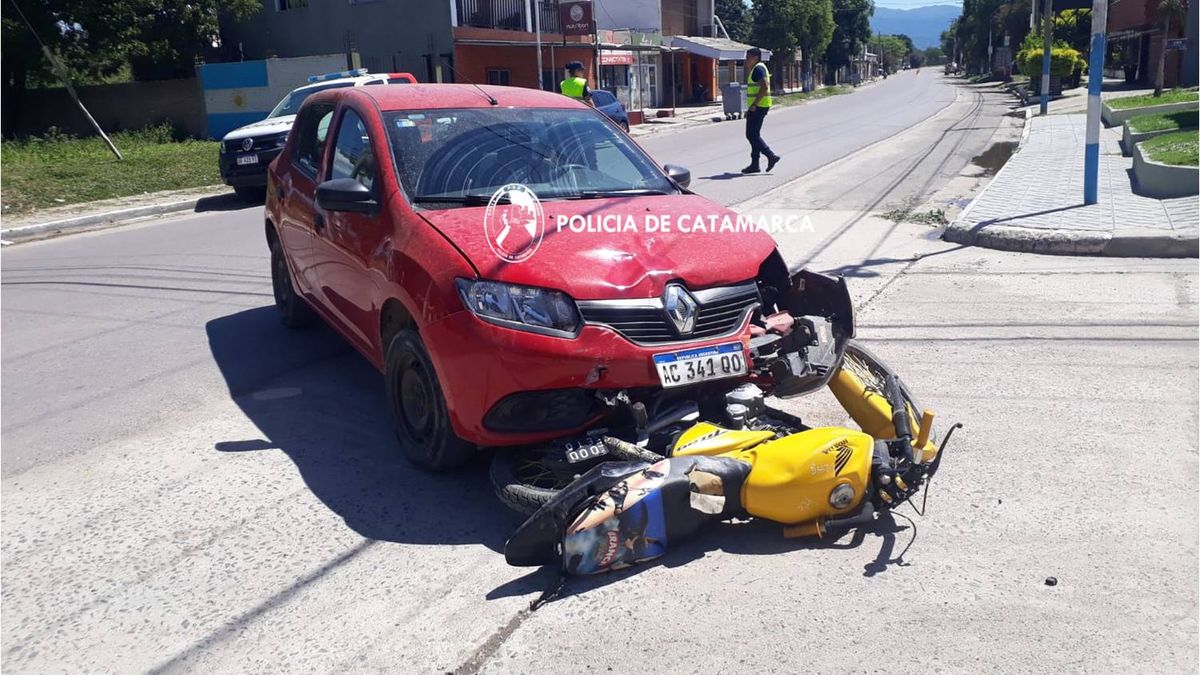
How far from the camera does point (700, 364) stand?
13.1ft

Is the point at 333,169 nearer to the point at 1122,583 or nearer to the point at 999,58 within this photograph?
the point at 1122,583

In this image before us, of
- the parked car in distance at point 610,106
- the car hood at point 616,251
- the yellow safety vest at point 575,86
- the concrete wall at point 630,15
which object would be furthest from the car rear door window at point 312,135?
the concrete wall at point 630,15

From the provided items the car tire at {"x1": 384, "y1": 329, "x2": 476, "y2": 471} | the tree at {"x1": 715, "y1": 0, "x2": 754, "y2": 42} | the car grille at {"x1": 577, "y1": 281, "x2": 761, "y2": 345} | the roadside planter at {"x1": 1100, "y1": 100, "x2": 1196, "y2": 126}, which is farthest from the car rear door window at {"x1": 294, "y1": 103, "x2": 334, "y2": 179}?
the tree at {"x1": 715, "y1": 0, "x2": 754, "y2": 42}

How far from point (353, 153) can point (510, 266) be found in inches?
69.8

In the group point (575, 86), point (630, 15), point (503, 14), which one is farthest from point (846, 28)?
point (575, 86)

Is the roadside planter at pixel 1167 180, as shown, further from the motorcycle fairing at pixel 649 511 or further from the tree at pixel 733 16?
the tree at pixel 733 16

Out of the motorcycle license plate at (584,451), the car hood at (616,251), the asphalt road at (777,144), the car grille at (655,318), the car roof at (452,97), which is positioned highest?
the car roof at (452,97)

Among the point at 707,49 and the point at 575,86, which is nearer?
the point at 575,86

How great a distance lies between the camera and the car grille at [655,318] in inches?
155

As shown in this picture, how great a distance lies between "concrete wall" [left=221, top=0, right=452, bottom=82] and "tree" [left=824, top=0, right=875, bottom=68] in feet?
233

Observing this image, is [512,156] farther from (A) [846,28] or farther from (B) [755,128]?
(A) [846,28]

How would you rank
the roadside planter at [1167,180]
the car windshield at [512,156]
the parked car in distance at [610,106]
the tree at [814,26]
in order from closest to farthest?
the car windshield at [512,156]
the roadside planter at [1167,180]
the parked car in distance at [610,106]
the tree at [814,26]

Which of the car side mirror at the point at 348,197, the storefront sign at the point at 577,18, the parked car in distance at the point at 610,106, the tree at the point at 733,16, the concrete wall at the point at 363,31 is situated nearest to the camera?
the car side mirror at the point at 348,197

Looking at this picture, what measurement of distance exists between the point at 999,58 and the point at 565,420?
82.2 m
